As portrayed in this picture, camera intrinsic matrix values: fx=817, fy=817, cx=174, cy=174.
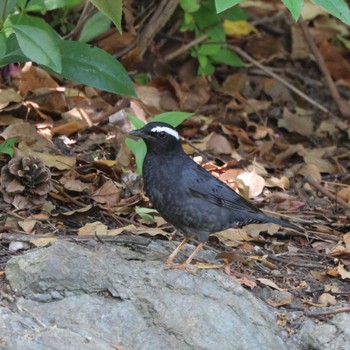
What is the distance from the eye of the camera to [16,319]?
405cm

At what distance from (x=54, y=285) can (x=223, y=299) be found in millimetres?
955

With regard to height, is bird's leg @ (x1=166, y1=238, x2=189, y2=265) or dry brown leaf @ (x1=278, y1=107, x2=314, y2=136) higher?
bird's leg @ (x1=166, y1=238, x2=189, y2=265)

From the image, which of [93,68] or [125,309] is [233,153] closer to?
[93,68]

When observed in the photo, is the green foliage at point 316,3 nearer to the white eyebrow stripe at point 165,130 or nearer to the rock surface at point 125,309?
the white eyebrow stripe at point 165,130

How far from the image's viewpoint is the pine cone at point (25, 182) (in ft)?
18.0

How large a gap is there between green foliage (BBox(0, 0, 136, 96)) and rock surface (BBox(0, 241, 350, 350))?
109cm

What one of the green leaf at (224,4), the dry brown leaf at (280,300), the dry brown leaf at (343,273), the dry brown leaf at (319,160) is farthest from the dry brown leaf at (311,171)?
the green leaf at (224,4)

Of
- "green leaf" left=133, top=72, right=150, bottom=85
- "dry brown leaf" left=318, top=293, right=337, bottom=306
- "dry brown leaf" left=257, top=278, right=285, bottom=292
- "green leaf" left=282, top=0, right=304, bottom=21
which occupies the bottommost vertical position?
"dry brown leaf" left=318, top=293, right=337, bottom=306

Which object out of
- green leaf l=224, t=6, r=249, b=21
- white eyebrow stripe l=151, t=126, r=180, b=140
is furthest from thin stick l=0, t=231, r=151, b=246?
green leaf l=224, t=6, r=249, b=21

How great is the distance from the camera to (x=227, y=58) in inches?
315

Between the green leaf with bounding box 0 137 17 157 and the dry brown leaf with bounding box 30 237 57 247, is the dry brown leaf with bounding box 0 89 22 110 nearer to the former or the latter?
the green leaf with bounding box 0 137 17 157

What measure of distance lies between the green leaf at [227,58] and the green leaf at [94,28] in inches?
54.4

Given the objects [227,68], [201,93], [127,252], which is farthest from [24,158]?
[227,68]

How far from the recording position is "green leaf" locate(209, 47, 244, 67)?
7949 millimetres
